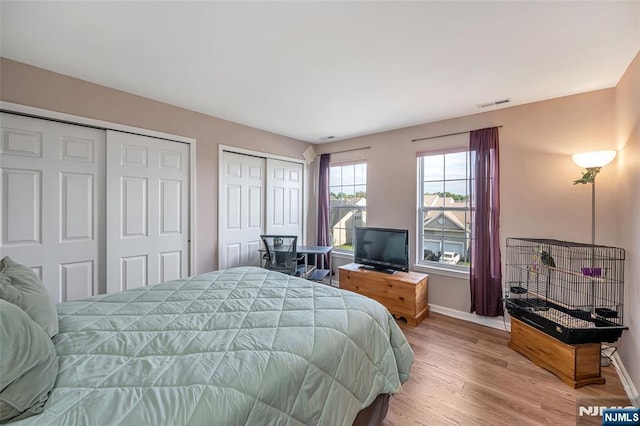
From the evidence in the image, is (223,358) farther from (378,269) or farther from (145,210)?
(378,269)

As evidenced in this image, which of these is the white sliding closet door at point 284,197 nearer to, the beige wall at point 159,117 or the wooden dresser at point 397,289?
the beige wall at point 159,117

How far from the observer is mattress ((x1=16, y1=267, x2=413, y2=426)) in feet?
2.72

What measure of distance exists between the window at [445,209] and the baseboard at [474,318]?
544 millimetres

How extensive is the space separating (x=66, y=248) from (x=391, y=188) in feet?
12.3

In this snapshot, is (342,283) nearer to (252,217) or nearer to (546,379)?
(252,217)

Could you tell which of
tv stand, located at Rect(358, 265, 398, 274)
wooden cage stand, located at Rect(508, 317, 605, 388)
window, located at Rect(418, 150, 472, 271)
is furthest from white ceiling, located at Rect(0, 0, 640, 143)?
wooden cage stand, located at Rect(508, 317, 605, 388)

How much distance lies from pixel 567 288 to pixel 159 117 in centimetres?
463

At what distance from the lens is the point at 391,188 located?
3.88m

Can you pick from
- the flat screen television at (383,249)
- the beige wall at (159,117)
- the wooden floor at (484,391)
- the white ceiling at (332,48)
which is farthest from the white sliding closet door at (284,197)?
the wooden floor at (484,391)

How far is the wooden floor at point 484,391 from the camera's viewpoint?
1.74 m

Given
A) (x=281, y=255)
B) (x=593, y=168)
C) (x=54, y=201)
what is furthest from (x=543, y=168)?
(x=54, y=201)

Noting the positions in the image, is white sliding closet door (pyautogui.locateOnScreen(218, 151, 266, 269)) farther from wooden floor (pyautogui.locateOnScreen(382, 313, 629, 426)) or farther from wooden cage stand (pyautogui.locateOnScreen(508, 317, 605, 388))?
wooden cage stand (pyautogui.locateOnScreen(508, 317, 605, 388))

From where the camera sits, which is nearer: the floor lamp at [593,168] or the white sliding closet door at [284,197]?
the floor lamp at [593,168]

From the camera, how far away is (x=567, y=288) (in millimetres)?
2594
